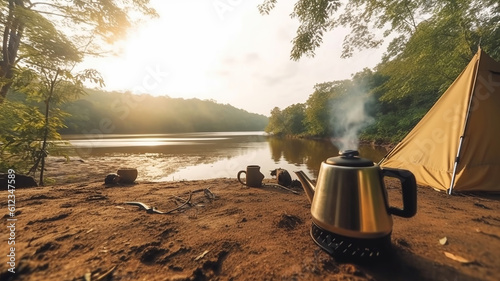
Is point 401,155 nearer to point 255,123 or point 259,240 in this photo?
point 259,240

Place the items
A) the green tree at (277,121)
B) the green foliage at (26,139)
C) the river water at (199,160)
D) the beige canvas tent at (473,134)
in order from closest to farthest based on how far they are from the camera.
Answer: the beige canvas tent at (473,134)
the green foliage at (26,139)
the river water at (199,160)
the green tree at (277,121)

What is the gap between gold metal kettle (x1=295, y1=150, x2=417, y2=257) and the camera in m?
1.12

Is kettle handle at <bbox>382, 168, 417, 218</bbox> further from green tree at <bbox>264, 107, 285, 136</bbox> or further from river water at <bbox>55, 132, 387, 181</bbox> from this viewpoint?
green tree at <bbox>264, 107, 285, 136</bbox>

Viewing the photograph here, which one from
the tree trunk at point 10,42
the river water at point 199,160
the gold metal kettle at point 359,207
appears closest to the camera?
the gold metal kettle at point 359,207

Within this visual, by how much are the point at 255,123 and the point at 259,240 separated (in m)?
119

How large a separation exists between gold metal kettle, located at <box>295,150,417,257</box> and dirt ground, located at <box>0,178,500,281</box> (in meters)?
0.15

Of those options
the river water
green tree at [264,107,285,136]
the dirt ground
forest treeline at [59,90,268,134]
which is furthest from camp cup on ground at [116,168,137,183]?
forest treeline at [59,90,268,134]

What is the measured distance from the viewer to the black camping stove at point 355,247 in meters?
1.13

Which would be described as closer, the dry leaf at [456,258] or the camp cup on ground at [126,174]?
the dry leaf at [456,258]

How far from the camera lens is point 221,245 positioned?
1.54 meters

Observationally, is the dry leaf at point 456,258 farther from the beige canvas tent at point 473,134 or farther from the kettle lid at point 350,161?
the beige canvas tent at point 473,134

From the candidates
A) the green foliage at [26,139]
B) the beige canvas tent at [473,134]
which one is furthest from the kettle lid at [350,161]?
the green foliage at [26,139]

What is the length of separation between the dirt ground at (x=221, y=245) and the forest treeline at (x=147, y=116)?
66.9 meters

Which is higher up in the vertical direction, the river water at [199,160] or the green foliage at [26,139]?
the green foliage at [26,139]
